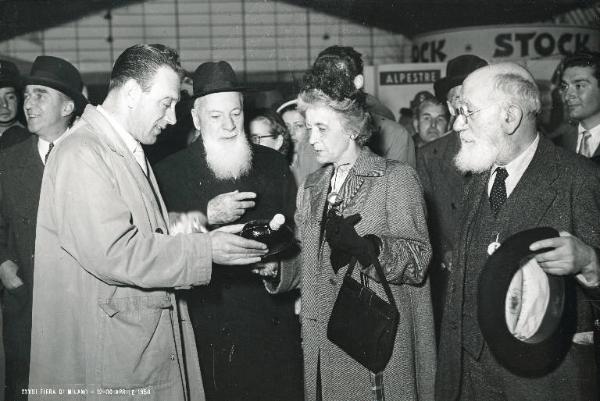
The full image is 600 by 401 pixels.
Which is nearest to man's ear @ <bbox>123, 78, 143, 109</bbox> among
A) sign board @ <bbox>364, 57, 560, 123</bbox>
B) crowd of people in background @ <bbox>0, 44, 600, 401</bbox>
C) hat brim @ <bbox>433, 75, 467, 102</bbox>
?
crowd of people in background @ <bbox>0, 44, 600, 401</bbox>

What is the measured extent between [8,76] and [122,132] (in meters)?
3.06

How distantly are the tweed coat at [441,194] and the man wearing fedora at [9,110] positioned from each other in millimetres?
3459

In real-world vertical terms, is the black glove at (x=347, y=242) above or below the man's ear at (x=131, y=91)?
below

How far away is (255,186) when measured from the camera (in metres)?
3.60

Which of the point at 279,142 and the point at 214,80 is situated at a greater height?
the point at 214,80

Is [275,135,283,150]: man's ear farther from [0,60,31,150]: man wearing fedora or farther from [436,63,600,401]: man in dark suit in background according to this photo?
[0,60,31,150]: man wearing fedora

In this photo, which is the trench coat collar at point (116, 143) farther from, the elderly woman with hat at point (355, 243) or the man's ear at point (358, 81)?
the man's ear at point (358, 81)

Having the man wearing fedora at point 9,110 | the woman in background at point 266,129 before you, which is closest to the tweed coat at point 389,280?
the woman in background at point 266,129

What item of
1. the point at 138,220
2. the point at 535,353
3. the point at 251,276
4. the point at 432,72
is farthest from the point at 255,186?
the point at 432,72

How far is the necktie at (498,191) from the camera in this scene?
2441mm


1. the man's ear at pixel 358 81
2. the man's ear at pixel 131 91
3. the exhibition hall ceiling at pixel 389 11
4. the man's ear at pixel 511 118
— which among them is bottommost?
the man's ear at pixel 511 118

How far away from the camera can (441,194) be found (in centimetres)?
389

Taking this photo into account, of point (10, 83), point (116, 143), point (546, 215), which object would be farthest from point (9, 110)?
point (546, 215)

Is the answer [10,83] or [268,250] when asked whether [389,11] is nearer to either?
[10,83]
